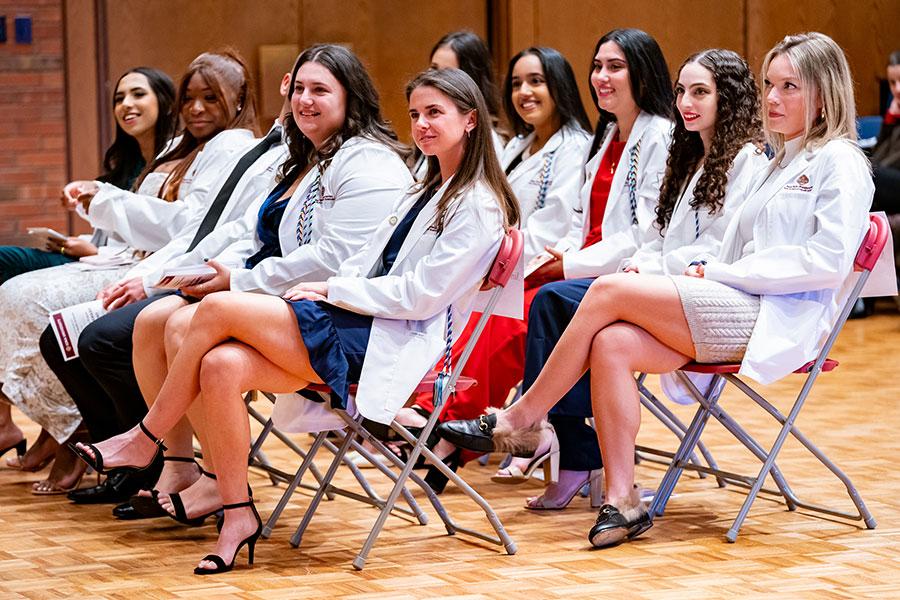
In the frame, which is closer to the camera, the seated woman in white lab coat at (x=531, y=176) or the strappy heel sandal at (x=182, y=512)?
the strappy heel sandal at (x=182, y=512)

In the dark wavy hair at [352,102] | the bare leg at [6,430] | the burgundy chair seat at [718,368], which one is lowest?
the bare leg at [6,430]

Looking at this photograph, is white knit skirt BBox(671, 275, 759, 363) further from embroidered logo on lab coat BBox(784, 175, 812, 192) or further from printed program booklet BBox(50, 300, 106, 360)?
printed program booklet BBox(50, 300, 106, 360)

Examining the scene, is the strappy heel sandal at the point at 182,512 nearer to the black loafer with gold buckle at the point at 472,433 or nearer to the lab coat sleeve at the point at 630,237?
the black loafer with gold buckle at the point at 472,433

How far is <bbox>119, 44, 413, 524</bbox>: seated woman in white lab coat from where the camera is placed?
367 cm

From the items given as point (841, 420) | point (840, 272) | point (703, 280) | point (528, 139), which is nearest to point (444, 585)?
point (703, 280)

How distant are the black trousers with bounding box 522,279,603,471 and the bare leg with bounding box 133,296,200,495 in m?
0.95

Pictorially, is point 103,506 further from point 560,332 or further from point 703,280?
point 703,280

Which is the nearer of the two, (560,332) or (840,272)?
(840,272)

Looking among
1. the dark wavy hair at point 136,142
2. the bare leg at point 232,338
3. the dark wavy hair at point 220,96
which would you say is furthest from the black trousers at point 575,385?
the dark wavy hair at point 136,142

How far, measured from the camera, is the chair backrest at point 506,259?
3.29m

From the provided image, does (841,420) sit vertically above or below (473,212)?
below

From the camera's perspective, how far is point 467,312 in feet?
11.2

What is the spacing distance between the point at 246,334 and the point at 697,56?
5.27 feet

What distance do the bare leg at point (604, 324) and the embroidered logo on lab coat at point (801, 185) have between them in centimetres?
40
